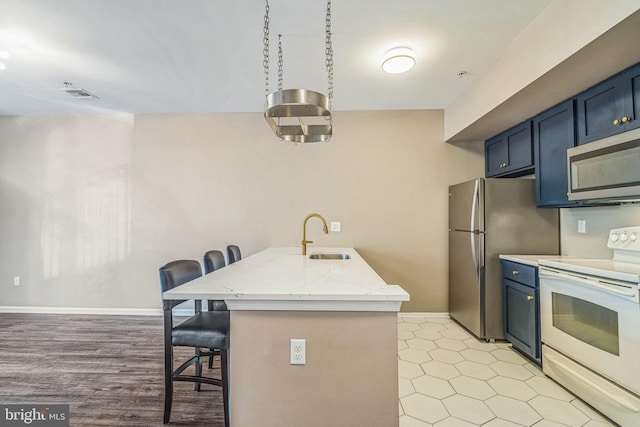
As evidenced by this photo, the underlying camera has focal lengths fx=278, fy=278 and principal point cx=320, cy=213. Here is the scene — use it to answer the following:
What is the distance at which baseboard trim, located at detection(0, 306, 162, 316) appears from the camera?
3.42m

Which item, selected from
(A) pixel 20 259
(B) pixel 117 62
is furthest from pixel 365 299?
(A) pixel 20 259

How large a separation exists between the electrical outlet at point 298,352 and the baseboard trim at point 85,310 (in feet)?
9.70

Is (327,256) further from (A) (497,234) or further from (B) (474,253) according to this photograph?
(A) (497,234)

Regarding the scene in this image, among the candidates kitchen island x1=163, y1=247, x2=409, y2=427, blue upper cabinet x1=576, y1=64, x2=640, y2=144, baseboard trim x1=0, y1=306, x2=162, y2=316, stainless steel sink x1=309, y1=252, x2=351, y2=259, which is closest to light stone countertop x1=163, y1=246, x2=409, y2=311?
kitchen island x1=163, y1=247, x2=409, y2=427

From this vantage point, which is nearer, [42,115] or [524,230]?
[524,230]

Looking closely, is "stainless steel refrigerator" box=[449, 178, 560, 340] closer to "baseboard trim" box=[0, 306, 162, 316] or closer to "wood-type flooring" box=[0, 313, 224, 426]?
"wood-type flooring" box=[0, 313, 224, 426]

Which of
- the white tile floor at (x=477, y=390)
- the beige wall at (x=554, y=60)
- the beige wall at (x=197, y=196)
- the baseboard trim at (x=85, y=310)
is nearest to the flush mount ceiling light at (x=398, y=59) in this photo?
the beige wall at (x=554, y=60)

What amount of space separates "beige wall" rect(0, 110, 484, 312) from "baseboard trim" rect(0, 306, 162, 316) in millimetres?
60

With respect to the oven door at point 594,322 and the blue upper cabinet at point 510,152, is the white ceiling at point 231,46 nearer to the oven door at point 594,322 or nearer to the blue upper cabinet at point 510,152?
the blue upper cabinet at point 510,152

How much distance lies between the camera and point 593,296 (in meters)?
1.68

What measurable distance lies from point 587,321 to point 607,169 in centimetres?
96

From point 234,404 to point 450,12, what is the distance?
2492 mm

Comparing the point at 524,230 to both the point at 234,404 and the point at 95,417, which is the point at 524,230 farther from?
the point at 95,417

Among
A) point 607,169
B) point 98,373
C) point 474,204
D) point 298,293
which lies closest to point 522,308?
point 474,204
